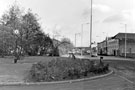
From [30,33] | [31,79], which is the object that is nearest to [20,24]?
[30,33]

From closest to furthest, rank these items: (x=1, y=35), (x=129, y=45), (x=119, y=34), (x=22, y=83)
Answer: (x=22, y=83), (x=1, y=35), (x=129, y=45), (x=119, y=34)

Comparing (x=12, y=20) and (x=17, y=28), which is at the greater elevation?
(x=12, y=20)

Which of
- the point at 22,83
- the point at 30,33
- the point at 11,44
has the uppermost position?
the point at 30,33

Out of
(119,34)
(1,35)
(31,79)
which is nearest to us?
(31,79)

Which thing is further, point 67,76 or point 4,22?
point 4,22

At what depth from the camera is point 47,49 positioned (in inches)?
1902

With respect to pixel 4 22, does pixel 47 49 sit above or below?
below

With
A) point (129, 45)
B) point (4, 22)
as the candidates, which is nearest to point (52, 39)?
point (4, 22)

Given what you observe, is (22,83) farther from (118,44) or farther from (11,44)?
(118,44)

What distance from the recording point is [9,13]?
21500 mm

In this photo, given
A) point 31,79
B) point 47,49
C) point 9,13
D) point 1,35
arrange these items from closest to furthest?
point 31,79 < point 1,35 < point 9,13 < point 47,49

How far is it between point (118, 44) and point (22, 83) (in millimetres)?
73085

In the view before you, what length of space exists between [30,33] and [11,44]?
3.05 metres

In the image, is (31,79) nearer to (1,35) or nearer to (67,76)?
(67,76)
